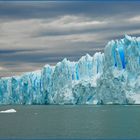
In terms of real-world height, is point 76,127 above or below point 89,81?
below

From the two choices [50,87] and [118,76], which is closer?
[118,76]

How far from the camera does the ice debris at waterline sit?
3063 inches

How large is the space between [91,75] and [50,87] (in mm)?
11481

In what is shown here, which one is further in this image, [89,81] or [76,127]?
[89,81]

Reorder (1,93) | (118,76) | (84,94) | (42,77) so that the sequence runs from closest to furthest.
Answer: (118,76) < (84,94) < (42,77) < (1,93)

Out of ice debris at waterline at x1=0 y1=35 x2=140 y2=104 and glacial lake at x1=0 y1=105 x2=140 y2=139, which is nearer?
glacial lake at x1=0 y1=105 x2=140 y2=139

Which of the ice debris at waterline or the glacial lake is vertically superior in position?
the ice debris at waterline

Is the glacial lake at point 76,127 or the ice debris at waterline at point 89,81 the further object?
the ice debris at waterline at point 89,81

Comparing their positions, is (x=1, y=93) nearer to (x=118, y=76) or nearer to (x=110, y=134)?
(x=118, y=76)

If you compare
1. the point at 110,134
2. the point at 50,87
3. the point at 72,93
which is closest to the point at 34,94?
the point at 50,87

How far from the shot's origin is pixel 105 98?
81688 mm

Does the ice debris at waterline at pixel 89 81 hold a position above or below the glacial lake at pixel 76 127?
above

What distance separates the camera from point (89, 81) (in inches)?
3570

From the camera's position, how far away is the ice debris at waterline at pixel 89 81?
7781cm
